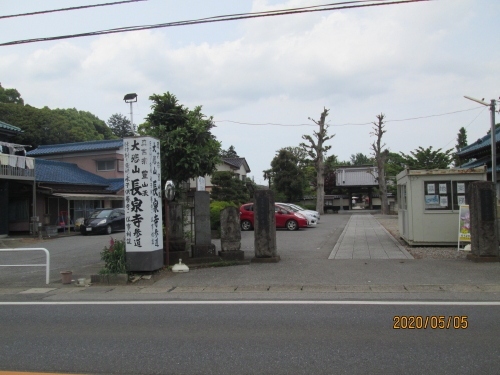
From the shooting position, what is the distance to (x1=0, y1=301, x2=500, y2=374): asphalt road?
4469mm

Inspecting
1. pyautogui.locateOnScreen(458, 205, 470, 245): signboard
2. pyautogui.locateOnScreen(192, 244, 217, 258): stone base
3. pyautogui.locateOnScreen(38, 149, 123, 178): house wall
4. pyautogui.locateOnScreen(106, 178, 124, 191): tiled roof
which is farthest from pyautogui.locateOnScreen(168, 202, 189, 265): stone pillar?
pyautogui.locateOnScreen(38, 149, 123, 178): house wall

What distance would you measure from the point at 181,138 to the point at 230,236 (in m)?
3.08

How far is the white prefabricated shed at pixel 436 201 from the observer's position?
42.7 feet

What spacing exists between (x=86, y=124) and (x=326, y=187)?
32.9m

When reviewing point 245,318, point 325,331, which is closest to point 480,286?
point 325,331

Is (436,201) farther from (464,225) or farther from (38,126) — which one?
(38,126)

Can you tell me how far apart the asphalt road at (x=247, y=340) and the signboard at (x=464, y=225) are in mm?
6397

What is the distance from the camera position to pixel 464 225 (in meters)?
12.4

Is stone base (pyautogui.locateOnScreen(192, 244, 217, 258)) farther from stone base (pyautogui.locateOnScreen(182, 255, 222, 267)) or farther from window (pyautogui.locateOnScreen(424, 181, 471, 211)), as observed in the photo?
window (pyautogui.locateOnScreen(424, 181, 471, 211))

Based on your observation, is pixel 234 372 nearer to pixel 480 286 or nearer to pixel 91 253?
pixel 480 286

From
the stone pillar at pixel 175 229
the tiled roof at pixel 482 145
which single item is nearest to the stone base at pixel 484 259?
the stone pillar at pixel 175 229

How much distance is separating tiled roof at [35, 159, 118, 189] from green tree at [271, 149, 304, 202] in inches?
735

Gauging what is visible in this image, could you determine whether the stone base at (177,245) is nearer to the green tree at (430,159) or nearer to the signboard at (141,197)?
the signboard at (141,197)

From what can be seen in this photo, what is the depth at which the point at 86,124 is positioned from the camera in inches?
2149
